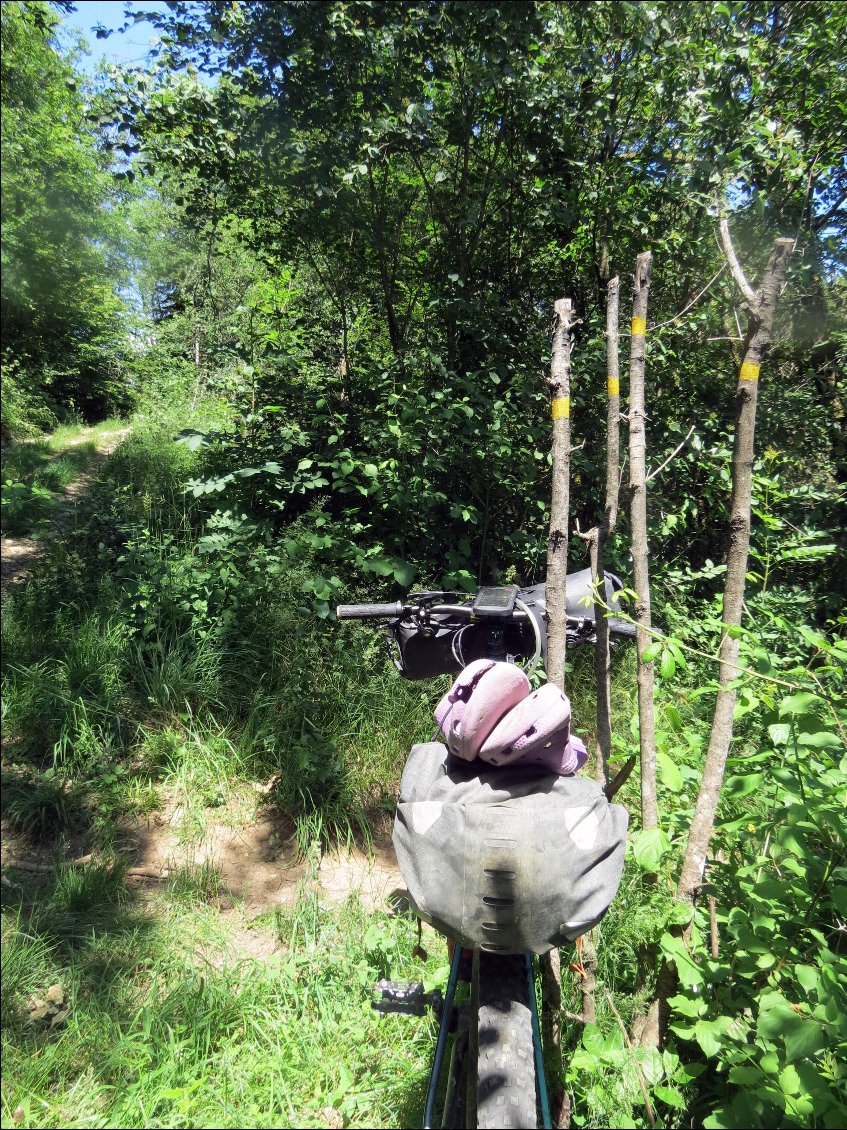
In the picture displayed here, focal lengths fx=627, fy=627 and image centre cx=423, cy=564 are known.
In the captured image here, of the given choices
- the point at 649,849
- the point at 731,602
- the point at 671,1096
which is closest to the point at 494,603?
the point at 731,602

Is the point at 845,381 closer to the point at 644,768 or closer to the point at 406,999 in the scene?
the point at 644,768

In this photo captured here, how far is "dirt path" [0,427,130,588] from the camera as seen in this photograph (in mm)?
2132

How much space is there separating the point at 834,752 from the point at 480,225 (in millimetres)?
3849

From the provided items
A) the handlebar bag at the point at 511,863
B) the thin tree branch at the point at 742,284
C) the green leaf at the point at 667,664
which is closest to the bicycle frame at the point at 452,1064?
the handlebar bag at the point at 511,863

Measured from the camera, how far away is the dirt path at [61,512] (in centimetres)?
213

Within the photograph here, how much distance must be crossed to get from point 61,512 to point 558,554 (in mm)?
2196

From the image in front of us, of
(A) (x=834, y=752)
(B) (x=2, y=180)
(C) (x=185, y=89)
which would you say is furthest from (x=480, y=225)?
(A) (x=834, y=752)

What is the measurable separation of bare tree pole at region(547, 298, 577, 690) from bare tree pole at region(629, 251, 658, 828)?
0.63 feet

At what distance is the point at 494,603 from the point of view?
1810mm

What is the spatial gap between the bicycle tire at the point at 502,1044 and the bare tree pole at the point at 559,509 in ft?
2.45

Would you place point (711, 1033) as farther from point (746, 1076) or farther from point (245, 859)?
point (245, 859)

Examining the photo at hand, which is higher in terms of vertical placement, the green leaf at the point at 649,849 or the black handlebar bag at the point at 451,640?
the black handlebar bag at the point at 451,640

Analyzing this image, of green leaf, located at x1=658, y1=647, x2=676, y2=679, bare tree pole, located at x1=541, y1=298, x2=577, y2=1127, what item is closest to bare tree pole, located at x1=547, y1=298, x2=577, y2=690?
bare tree pole, located at x1=541, y1=298, x2=577, y2=1127

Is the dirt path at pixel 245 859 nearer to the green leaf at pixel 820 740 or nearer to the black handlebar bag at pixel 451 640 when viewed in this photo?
the black handlebar bag at pixel 451 640
